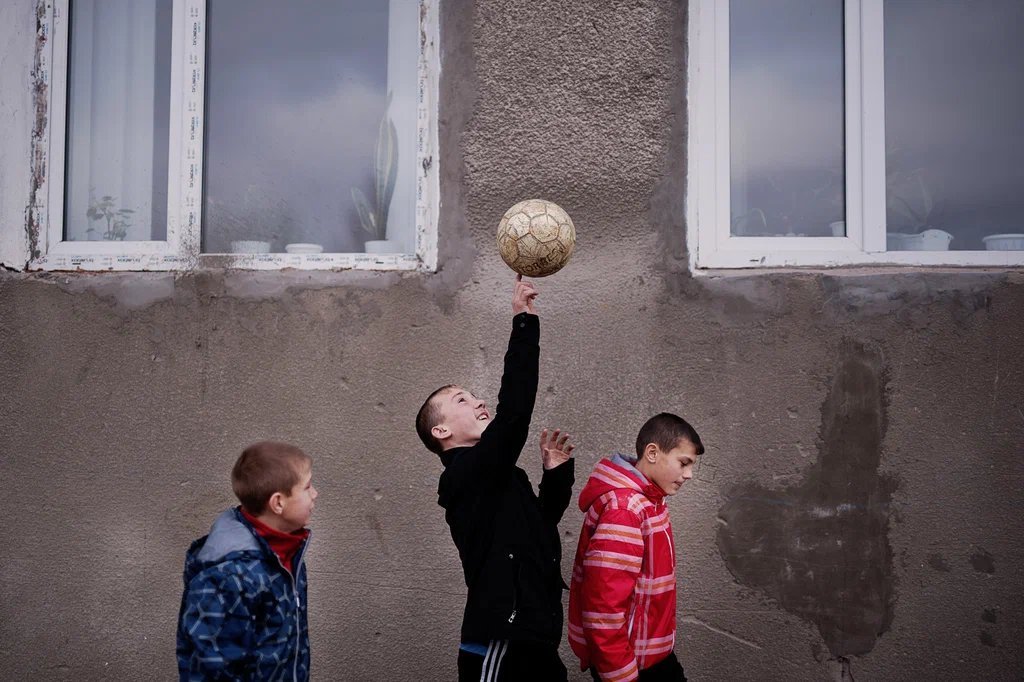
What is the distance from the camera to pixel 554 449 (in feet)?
10.2

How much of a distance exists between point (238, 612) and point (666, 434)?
58.0 inches

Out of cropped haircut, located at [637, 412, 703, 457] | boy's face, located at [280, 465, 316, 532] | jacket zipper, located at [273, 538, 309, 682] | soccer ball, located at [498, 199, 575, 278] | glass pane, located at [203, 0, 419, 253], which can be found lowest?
jacket zipper, located at [273, 538, 309, 682]

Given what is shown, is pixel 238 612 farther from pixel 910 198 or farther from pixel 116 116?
pixel 910 198

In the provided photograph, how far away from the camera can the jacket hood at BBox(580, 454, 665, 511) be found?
2963mm

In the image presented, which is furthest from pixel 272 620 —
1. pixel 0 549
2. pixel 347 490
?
pixel 0 549

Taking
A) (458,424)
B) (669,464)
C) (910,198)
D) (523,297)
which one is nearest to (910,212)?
(910,198)

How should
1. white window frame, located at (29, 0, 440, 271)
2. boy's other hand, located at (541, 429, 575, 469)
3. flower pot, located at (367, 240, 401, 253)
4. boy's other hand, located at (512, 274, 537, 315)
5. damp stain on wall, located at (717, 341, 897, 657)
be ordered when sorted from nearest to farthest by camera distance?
boy's other hand, located at (512, 274, 537, 315) → boy's other hand, located at (541, 429, 575, 469) → damp stain on wall, located at (717, 341, 897, 657) → white window frame, located at (29, 0, 440, 271) → flower pot, located at (367, 240, 401, 253)

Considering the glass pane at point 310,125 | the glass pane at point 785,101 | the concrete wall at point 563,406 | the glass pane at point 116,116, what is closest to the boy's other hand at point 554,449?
the concrete wall at point 563,406

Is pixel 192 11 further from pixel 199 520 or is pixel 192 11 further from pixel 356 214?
pixel 199 520

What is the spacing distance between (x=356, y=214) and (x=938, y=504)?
9.41 feet

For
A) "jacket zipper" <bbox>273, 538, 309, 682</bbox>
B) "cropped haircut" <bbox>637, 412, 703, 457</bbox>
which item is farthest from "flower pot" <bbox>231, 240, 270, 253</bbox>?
"cropped haircut" <bbox>637, 412, 703, 457</bbox>

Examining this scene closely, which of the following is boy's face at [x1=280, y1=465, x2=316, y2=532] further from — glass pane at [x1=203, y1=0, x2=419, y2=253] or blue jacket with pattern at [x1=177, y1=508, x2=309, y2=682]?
glass pane at [x1=203, y1=0, x2=419, y2=253]

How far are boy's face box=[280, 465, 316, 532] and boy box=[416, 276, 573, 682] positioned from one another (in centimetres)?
43

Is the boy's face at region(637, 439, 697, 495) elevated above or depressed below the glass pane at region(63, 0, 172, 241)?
below
